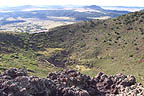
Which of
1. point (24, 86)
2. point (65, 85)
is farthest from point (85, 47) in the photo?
point (24, 86)

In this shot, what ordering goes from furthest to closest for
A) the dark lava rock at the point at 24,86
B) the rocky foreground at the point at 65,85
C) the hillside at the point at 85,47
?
the hillside at the point at 85,47
the rocky foreground at the point at 65,85
the dark lava rock at the point at 24,86

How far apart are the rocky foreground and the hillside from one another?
39.7 m

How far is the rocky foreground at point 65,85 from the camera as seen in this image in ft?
101

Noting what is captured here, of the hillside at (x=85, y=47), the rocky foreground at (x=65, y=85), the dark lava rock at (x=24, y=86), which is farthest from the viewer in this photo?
the hillside at (x=85, y=47)

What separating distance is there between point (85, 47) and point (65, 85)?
89.1 meters

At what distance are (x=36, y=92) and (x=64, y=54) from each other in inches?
3681

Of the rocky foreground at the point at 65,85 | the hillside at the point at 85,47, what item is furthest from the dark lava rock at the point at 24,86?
the hillside at the point at 85,47

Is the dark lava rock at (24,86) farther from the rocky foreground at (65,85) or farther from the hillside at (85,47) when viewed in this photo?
Result: the hillside at (85,47)

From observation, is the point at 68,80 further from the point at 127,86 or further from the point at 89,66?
the point at 89,66

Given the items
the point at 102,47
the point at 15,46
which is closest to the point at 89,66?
the point at 102,47

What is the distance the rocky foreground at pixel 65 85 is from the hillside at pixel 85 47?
39.7m

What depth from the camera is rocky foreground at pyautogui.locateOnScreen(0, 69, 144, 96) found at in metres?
30.9

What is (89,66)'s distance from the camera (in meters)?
102

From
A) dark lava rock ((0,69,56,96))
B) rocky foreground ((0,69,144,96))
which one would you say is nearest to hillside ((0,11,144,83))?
rocky foreground ((0,69,144,96))
